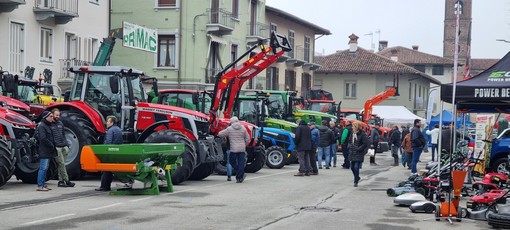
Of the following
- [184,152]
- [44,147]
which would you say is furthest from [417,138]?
[44,147]

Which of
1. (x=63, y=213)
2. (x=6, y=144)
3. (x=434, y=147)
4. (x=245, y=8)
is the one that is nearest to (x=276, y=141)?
(x=434, y=147)

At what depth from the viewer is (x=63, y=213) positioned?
40.3ft

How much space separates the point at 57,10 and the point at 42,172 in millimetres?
15053

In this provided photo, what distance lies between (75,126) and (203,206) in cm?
553

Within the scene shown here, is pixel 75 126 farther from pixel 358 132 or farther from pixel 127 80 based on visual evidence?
pixel 358 132

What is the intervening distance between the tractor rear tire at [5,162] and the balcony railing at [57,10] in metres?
14.7

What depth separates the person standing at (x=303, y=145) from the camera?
22.4 metres

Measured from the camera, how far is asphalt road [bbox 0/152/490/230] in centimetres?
1162

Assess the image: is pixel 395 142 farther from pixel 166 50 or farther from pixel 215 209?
pixel 215 209

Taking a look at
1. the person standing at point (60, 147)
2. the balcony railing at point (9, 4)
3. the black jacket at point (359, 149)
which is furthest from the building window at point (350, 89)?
the person standing at point (60, 147)

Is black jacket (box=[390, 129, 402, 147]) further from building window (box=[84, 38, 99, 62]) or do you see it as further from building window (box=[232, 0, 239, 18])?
building window (box=[232, 0, 239, 18])

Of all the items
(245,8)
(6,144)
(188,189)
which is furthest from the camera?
(245,8)

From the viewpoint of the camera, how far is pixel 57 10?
96.5 ft

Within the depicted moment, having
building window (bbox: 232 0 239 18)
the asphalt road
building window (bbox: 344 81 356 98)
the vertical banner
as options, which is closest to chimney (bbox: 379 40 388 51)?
building window (bbox: 344 81 356 98)
